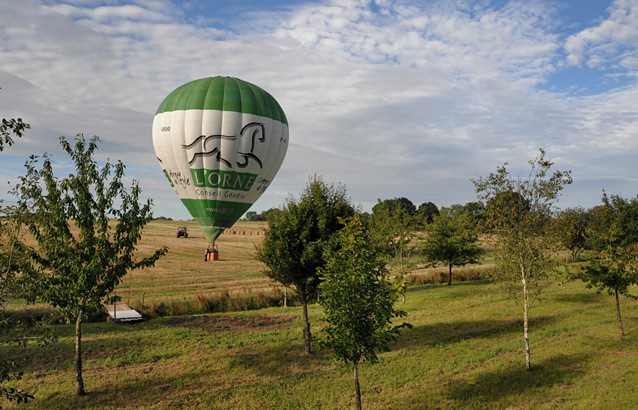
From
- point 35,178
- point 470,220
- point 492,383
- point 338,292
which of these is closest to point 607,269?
point 492,383

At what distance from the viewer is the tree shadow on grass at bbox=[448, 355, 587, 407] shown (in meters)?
13.6

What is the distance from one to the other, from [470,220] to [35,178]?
35.6 meters

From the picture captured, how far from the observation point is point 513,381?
14.7 metres

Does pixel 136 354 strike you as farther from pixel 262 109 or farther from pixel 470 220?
pixel 470 220

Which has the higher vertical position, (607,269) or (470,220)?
(470,220)

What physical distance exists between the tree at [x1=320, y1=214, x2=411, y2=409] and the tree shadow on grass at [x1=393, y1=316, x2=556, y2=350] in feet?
28.2

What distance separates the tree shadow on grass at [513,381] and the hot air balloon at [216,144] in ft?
59.2

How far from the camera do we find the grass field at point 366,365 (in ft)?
46.0

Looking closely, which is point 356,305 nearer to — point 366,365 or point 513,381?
point 366,365

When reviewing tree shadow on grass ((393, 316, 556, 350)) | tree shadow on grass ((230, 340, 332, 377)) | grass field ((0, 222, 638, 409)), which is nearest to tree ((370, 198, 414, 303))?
grass field ((0, 222, 638, 409))

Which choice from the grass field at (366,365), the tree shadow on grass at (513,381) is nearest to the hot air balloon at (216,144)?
the grass field at (366,365)

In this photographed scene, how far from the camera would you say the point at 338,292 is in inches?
498

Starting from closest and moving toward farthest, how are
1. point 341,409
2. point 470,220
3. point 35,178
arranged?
point 35,178 → point 341,409 → point 470,220

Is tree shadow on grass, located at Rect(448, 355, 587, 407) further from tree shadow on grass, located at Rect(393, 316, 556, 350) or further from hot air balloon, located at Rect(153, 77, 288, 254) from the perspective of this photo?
hot air balloon, located at Rect(153, 77, 288, 254)
